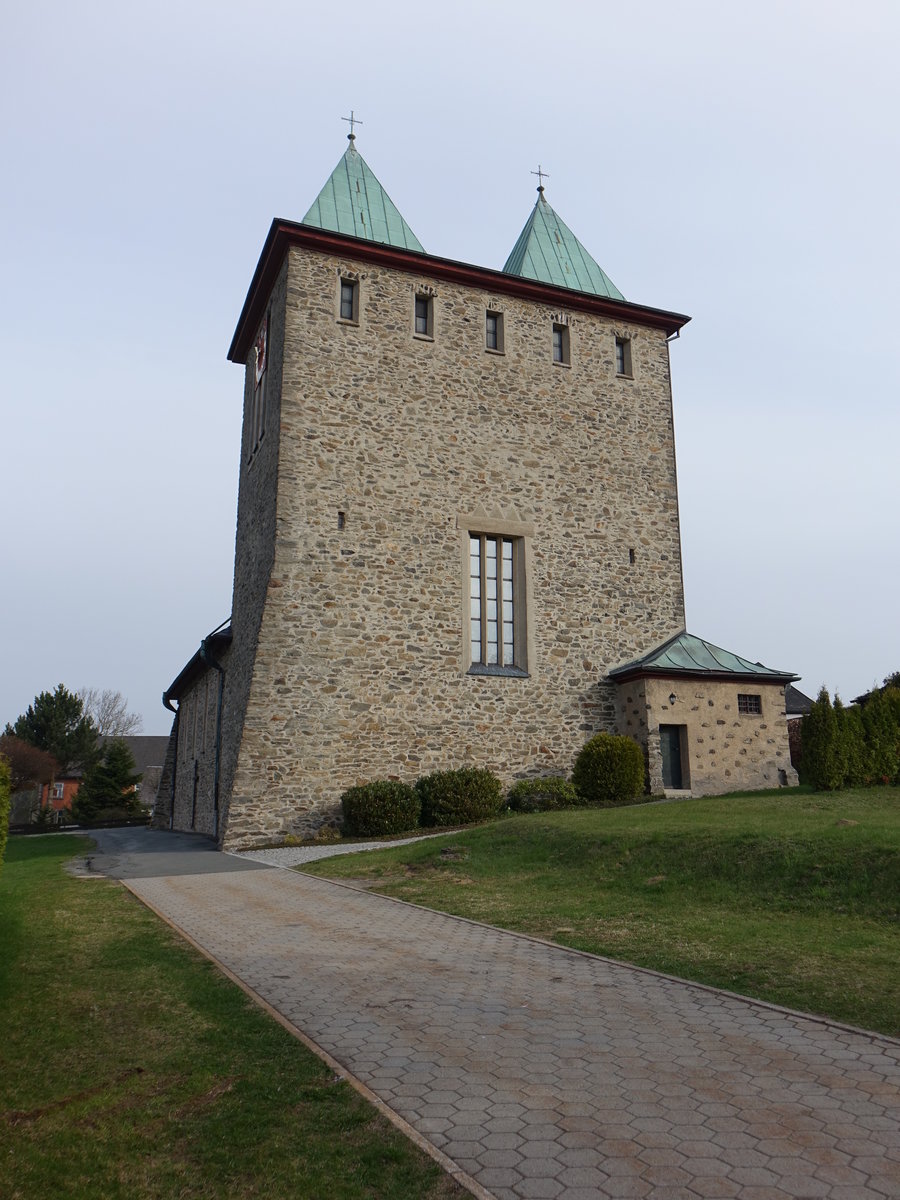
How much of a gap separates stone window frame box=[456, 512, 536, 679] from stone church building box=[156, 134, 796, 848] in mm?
57

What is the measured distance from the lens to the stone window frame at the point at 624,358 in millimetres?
23438

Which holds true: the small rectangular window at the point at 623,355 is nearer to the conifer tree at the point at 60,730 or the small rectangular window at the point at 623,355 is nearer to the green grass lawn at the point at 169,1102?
the green grass lawn at the point at 169,1102

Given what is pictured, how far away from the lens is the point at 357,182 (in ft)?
78.8

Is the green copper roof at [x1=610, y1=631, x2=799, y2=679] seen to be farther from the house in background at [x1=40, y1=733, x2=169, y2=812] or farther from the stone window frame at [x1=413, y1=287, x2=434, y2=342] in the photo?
the house in background at [x1=40, y1=733, x2=169, y2=812]

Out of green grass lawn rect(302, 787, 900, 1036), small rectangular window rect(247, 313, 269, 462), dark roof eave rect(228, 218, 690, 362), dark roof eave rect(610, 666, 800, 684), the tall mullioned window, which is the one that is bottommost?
green grass lawn rect(302, 787, 900, 1036)

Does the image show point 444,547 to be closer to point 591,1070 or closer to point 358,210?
point 358,210

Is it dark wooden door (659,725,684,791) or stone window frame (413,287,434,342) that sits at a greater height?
stone window frame (413,287,434,342)

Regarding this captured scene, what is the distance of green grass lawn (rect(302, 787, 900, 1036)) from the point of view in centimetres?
614

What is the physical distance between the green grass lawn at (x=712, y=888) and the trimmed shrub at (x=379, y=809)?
10.2 ft

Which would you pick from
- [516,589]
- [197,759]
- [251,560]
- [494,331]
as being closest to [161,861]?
[251,560]

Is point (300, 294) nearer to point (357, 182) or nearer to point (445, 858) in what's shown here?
point (357, 182)

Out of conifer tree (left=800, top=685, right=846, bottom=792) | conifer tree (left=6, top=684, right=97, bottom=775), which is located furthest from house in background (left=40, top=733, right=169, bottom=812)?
conifer tree (left=800, top=685, right=846, bottom=792)

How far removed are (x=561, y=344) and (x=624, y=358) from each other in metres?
2.00

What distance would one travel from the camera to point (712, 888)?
29.8 feet
